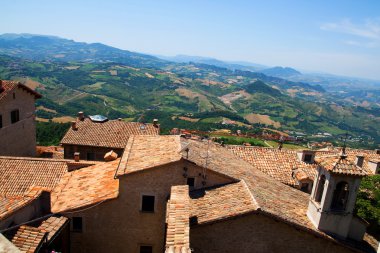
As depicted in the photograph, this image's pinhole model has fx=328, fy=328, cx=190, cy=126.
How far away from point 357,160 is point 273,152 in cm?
839

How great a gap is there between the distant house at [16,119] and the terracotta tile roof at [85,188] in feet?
39.0

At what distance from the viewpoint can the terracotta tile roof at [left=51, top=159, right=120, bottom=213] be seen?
21.5 m

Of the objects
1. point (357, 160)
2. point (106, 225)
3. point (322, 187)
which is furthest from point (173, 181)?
point (357, 160)

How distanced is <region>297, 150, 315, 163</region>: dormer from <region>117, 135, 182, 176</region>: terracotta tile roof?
14.9m

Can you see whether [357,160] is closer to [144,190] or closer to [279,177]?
[279,177]

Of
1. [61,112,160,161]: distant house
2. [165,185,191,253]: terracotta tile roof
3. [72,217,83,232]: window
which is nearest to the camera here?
[165,185,191,253]: terracotta tile roof

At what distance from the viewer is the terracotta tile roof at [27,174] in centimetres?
2652

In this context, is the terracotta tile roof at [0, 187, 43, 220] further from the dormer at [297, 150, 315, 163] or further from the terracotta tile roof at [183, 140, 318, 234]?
the dormer at [297, 150, 315, 163]

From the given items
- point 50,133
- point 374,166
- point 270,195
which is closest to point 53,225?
point 270,195

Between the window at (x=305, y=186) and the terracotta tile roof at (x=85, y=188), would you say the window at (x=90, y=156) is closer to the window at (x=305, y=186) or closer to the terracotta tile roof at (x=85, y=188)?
the terracotta tile roof at (x=85, y=188)

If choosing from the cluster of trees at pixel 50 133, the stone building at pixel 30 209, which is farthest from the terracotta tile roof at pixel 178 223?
the cluster of trees at pixel 50 133

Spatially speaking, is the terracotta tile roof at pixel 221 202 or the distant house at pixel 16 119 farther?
the distant house at pixel 16 119

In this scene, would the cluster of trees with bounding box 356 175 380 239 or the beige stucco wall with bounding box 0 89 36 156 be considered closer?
the cluster of trees with bounding box 356 175 380 239

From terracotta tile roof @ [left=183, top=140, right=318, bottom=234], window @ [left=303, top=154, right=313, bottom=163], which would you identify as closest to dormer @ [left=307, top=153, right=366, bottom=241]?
terracotta tile roof @ [left=183, top=140, right=318, bottom=234]
